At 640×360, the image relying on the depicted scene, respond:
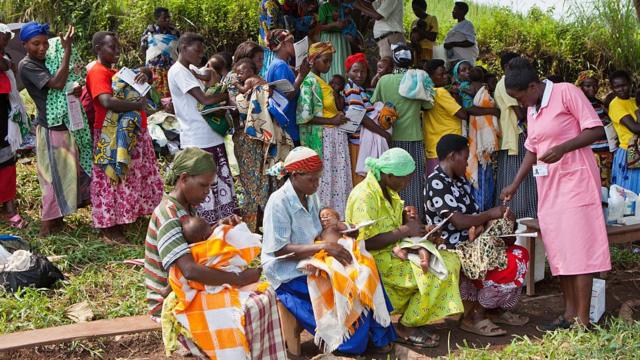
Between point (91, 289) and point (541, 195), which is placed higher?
point (541, 195)

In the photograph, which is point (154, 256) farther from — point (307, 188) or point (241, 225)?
point (307, 188)

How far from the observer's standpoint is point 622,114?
788 centimetres

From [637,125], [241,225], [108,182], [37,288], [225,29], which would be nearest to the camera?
[241,225]

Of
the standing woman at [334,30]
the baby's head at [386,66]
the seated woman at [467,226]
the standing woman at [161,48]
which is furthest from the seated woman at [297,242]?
the standing woman at [161,48]

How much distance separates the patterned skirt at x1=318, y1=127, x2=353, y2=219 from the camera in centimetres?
716

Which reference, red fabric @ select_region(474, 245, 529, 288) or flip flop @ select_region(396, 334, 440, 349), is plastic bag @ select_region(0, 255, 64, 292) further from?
red fabric @ select_region(474, 245, 529, 288)

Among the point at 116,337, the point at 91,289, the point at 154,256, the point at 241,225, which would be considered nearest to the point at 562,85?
the point at 241,225

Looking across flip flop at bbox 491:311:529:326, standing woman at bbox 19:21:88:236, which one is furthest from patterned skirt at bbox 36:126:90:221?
flip flop at bbox 491:311:529:326

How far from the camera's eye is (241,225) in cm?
396

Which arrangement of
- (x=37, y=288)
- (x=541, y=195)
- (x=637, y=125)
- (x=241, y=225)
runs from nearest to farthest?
(x=241, y=225), (x=541, y=195), (x=37, y=288), (x=637, y=125)

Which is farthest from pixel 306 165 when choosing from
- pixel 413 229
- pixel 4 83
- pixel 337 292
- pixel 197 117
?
pixel 4 83

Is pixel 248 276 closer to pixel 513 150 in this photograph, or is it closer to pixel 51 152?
pixel 51 152

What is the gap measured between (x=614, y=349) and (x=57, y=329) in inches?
135

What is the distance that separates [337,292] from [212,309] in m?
0.91
